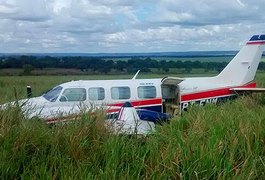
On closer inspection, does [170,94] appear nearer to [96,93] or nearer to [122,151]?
[96,93]

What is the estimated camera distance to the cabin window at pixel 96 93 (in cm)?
1449

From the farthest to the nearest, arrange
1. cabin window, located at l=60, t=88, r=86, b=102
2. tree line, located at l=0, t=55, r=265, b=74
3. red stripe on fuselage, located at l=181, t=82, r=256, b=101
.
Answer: tree line, located at l=0, t=55, r=265, b=74 < red stripe on fuselage, located at l=181, t=82, r=256, b=101 < cabin window, located at l=60, t=88, r=86, b=102

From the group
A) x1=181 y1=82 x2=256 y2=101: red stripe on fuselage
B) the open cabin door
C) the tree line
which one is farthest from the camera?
the tree line

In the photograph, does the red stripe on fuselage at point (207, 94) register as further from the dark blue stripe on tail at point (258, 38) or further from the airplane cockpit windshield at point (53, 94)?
the airplane cockpit windshield at point (53, 94)

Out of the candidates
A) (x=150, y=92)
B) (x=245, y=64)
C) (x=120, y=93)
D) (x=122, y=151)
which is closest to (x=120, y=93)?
(x=120, y=93)

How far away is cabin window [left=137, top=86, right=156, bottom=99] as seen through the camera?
48.9 feet

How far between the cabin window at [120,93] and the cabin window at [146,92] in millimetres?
372

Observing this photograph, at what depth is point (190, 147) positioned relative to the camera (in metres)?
4.72

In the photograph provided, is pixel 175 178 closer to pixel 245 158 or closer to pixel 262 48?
pixel 245 158

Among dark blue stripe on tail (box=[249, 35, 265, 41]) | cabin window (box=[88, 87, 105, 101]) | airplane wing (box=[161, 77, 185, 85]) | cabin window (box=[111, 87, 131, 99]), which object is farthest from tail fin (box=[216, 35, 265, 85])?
cabin window (box=[88, 87, 105, 101])

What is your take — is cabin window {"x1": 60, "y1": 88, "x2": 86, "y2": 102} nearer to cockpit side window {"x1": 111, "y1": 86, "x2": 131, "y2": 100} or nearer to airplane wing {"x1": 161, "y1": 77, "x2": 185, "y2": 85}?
cockpit side window {"x1": 111, "y1": 86, "x2": 131, "y2": 100}

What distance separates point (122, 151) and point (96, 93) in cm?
977

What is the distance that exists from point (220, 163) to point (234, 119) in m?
2.00

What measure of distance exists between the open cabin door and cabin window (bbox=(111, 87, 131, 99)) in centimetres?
134
